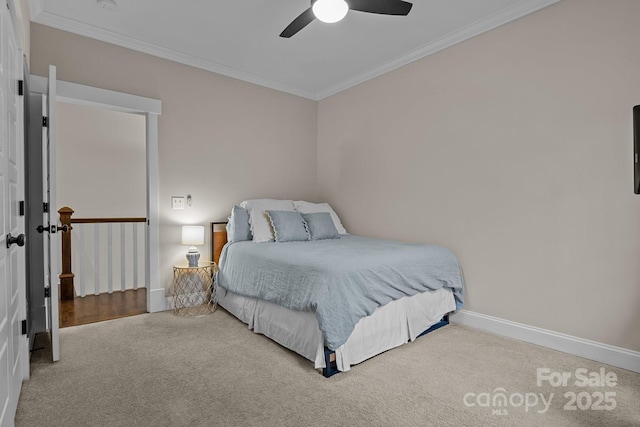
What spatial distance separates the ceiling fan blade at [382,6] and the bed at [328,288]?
1.68 m

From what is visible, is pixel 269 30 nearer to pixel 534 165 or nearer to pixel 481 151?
pixel 481 151

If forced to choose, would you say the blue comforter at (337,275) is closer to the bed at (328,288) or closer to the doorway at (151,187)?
the bed at (328,288)

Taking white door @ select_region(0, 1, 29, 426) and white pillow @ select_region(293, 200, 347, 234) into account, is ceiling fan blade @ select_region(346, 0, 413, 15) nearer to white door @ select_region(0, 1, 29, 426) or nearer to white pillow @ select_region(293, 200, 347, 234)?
white door @ select_region(0, 1, 29, 426)

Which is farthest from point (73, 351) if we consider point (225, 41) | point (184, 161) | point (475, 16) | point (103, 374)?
point (475, 16)

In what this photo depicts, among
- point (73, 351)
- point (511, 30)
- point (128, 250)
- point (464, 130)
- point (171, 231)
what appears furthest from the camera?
point (128, 250)

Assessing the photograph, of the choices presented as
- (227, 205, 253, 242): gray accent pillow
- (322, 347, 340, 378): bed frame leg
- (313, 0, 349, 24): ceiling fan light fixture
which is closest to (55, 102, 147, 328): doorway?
(227, 205, 253, 242): gray accent pillow

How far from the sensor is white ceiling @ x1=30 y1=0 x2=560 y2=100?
2689 mm

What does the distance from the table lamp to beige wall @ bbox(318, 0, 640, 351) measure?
2025mm

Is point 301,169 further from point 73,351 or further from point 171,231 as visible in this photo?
point 73,351

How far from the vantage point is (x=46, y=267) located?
261 cm

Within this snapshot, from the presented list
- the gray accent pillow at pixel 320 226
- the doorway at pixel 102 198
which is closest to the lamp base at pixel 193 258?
the doorway at pixel 102 198

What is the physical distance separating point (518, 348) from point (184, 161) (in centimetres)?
348

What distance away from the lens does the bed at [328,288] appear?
7.06 feet

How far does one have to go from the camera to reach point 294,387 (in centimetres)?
200
